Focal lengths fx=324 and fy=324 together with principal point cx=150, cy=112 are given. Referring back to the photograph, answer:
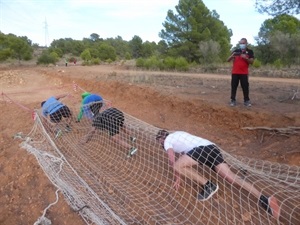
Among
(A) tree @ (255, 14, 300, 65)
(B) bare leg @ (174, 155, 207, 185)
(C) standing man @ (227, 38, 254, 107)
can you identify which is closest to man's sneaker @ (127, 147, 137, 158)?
(B) bare leg @ (174, 155, 207, 185)

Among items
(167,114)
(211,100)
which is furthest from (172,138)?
(211,100)

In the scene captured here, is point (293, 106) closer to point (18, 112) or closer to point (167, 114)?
point (167, 114)

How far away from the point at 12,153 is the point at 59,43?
4801 centimetres

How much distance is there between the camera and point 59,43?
162ft

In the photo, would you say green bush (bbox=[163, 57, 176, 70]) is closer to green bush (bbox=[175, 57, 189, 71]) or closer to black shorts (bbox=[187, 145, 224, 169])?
green bush (bbox=[175, 57, 189, 71])

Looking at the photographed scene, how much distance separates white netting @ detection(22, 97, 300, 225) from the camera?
2742mm

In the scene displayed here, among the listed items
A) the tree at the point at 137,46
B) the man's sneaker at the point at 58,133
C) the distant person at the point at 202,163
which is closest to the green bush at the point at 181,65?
the man's sneaker at the point at 58,133

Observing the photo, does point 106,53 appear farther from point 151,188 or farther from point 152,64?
point 151,188

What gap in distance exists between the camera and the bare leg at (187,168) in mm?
3010

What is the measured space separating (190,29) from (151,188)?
65.7 ft

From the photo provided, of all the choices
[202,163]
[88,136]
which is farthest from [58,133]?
[202,163]

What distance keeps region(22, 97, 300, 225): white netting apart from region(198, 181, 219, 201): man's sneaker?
2.2 inches

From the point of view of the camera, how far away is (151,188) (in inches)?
128

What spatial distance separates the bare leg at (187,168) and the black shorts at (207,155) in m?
0.05
